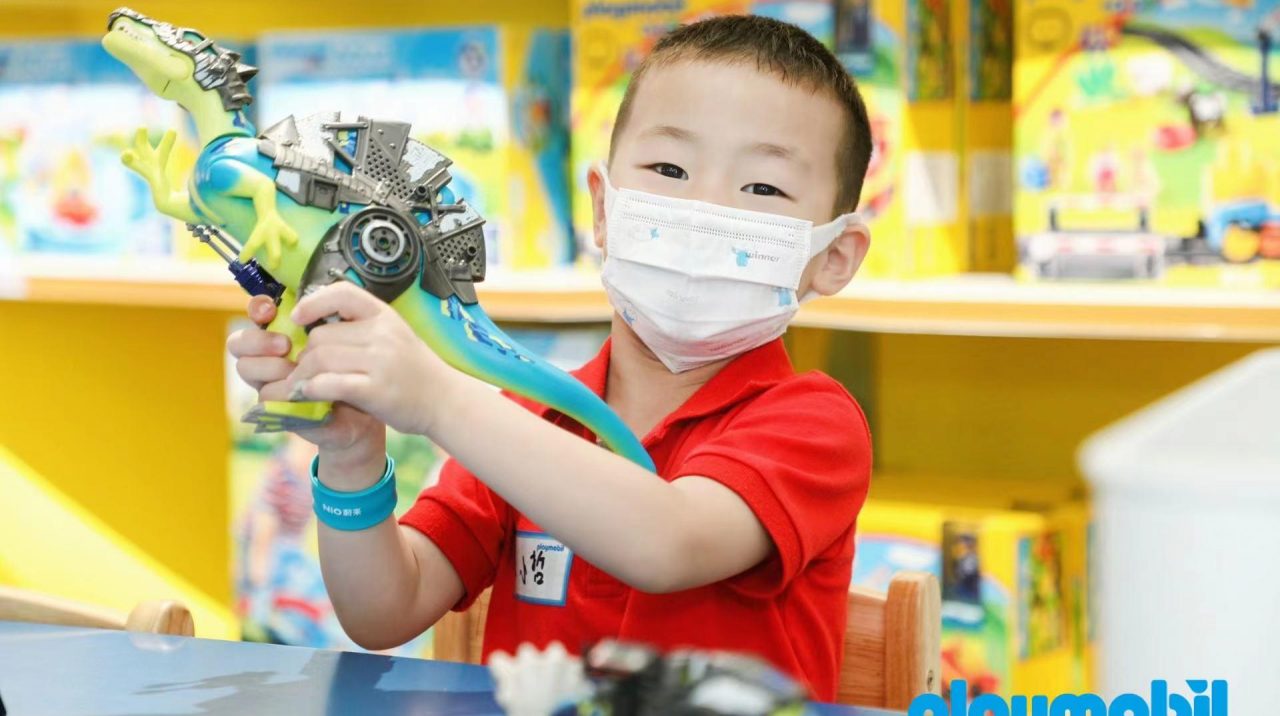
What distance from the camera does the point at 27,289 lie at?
1817mm

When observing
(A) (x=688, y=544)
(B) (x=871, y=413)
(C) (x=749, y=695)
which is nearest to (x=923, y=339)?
(B) (x=871, y=413)

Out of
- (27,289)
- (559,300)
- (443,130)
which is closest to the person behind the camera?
(559,300)

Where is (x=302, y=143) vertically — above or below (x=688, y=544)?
above

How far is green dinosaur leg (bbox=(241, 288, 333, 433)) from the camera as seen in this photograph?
693 millimetres

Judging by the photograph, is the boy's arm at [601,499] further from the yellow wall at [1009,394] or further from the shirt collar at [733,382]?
the yellow wall at [1009,394]

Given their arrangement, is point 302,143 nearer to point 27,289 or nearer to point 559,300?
point 559,300

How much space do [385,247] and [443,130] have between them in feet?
3.30

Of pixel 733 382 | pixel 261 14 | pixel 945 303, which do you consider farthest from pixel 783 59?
pixel 261 14

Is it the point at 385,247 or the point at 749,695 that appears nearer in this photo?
the point at 749,695

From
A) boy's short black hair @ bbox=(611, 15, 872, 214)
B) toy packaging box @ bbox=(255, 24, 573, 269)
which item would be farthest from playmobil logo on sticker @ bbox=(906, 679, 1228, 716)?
toy packaging box @ bbox=(255, 24, 573, 269)

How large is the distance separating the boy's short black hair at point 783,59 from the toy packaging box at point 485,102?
0.71 m

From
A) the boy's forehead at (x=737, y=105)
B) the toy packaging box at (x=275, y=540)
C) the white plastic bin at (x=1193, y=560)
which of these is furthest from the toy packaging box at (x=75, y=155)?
the white plastic bin at (x=1193, y=560)

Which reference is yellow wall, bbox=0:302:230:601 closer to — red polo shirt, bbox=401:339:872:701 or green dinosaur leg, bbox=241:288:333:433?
red polo shirt, bbox=401:339:872:701

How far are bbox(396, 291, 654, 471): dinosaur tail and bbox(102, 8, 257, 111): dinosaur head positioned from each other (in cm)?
13
